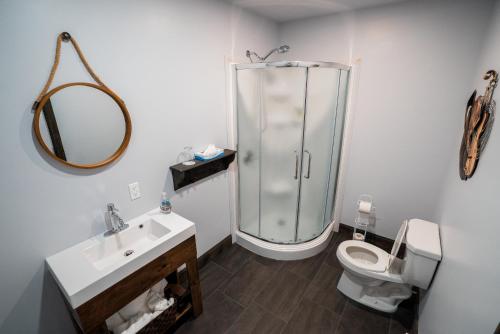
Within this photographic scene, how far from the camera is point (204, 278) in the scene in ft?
→ 6.99

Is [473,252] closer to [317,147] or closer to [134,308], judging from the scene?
[317,147]

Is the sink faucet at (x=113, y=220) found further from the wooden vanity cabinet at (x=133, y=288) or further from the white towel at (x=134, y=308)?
the white towel at (x=134, y=308)

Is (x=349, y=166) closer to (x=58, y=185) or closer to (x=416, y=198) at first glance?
(x=416, y=198)

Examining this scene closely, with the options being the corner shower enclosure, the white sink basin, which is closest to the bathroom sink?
the white sink basin

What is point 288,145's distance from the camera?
7.38ft

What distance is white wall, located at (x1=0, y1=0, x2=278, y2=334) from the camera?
3.45 ft

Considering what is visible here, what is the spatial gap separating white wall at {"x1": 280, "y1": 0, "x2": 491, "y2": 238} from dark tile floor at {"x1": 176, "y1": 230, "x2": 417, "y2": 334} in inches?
39.3

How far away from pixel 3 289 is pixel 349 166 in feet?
9.61

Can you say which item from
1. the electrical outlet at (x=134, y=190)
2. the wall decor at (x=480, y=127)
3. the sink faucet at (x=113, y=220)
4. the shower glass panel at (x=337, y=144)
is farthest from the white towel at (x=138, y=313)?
the wall decor at (x=480, y=127)

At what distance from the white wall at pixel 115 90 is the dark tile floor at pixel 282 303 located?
74 centimetres

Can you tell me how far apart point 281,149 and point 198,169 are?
35.3 inches

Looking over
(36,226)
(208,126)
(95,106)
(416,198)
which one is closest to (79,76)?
(95,106)

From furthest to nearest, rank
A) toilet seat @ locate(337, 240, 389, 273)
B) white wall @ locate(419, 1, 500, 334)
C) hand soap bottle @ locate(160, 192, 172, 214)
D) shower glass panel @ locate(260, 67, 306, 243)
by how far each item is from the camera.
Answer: shower glass panel @ locate(260, 67, 306, 243)
toilet seat @ locate(337, 240, 389, 273)
hand soap bottle @ locate(160, 192, 172, 214)
white wall @ locate(419, 1, 500, 334)

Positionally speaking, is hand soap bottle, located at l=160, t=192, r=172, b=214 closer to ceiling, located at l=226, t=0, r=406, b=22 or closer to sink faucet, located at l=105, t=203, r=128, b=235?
sink faucet, located at l=105, t=203, r=128, b=235
